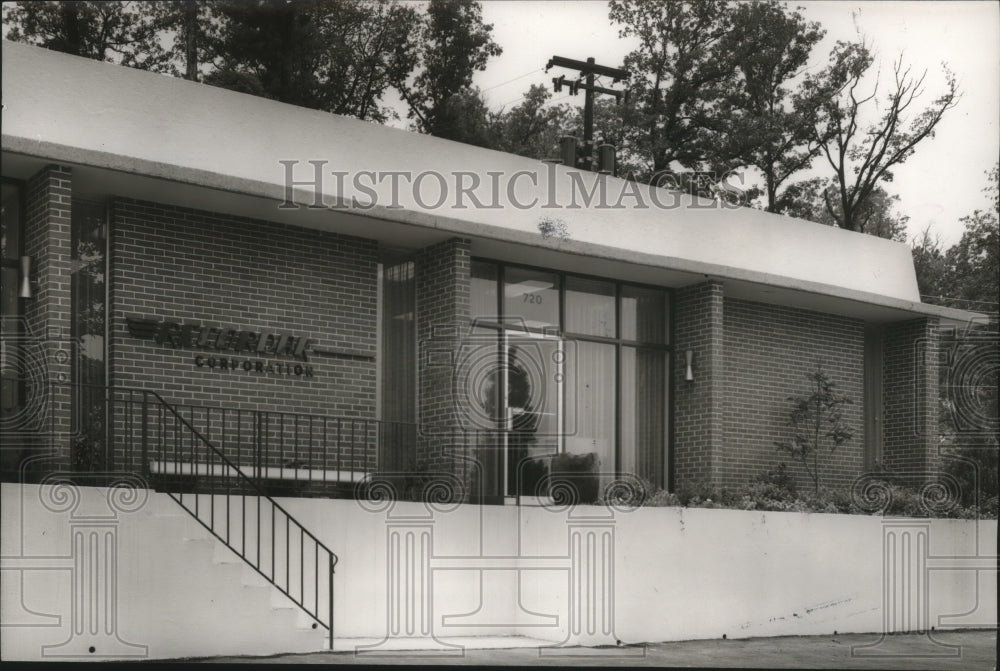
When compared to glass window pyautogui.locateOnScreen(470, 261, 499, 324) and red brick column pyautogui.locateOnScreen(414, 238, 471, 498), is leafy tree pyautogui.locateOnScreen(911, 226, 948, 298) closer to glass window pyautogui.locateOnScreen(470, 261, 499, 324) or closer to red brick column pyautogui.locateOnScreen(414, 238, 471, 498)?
glass window pyautogui.locateOnScreen(470, 261, 499, 324)

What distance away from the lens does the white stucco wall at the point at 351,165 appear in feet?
33.5

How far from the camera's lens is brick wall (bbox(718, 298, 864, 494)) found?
15.6 meters

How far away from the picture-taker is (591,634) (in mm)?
11531

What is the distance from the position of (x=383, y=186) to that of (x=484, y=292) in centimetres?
206

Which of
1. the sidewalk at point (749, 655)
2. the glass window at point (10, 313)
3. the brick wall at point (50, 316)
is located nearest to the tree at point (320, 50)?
the glass window at point (10, 313)

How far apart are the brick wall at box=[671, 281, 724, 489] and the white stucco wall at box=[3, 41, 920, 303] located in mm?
586

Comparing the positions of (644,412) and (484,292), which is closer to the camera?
(484,292)

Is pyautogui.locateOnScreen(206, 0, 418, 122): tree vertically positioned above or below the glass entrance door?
above

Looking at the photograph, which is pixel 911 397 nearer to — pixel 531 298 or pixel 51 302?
pixel 531 298

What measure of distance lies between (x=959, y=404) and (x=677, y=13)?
943 cm

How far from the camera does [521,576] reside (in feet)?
39.2

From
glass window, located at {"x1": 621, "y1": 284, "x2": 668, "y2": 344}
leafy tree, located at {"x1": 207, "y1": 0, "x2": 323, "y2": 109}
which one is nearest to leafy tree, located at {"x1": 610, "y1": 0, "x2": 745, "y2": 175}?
leafy tree, located at {"x1": 207, "y1": 0, "x2": 323, "y2": 109}

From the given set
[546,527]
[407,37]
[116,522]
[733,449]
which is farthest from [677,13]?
[116,522]

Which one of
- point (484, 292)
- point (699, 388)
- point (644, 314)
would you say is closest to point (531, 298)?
point (484, 292)
